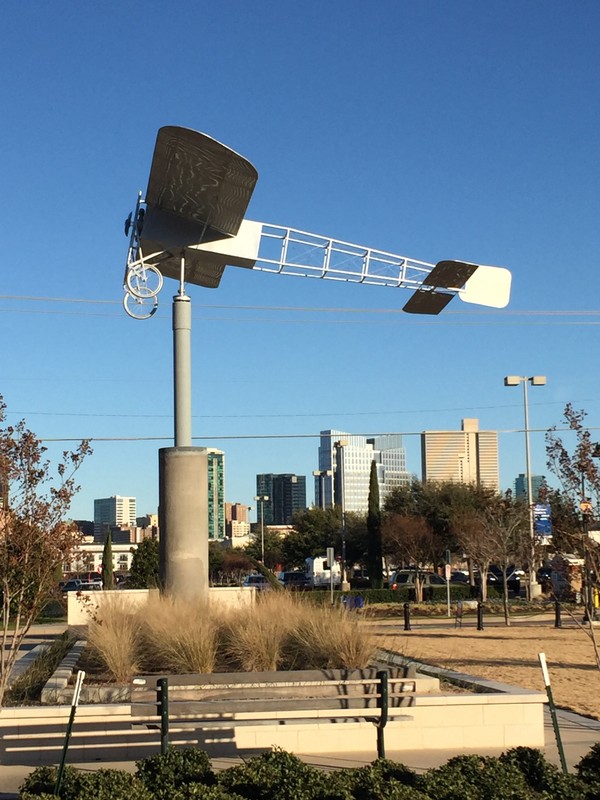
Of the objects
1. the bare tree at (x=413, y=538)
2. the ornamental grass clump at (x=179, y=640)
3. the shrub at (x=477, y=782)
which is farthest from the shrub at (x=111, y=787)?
the bare tree at (x=413, y=538)

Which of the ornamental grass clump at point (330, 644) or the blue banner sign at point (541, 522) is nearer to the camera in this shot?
the ornamental grass clump at point (330, 644)

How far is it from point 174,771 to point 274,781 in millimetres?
851

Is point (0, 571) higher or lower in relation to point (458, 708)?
higher

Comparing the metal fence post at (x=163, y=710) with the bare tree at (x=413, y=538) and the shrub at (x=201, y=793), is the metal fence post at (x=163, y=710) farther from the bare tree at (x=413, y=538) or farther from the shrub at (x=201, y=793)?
the bare tree at (x=413, y=538)

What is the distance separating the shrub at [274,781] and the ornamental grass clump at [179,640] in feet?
15.3

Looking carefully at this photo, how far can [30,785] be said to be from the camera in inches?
313

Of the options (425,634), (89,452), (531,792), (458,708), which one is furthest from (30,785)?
(425,634)

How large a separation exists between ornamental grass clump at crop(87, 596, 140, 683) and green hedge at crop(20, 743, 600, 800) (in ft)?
16.1

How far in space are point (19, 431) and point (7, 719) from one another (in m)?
3.86

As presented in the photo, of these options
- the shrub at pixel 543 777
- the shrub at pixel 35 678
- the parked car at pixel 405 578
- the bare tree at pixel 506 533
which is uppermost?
the bare tree at pixel 506 533

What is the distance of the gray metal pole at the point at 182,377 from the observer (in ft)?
63.5

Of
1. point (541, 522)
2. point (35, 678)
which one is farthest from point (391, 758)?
point (541, 522)

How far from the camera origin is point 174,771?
25.8 ft

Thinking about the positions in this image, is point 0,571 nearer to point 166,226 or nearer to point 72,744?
point 72,744
